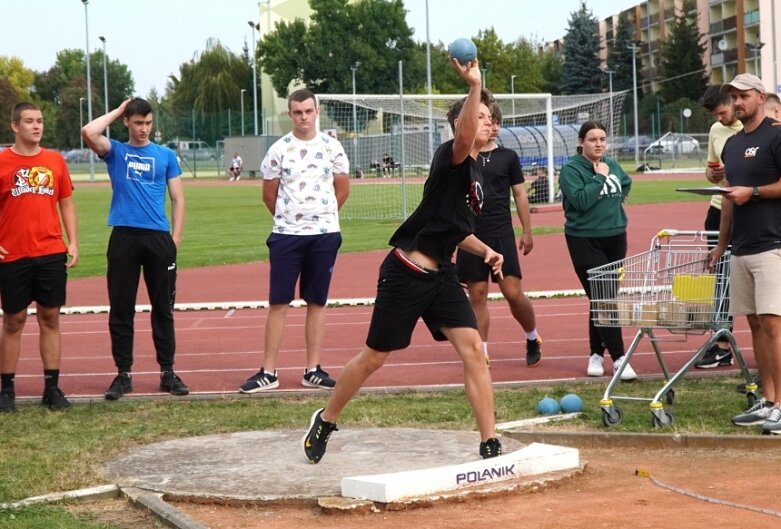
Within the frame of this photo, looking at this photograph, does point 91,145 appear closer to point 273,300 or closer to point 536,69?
point 273,300

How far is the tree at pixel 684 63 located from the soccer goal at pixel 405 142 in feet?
210

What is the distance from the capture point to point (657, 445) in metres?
7.80

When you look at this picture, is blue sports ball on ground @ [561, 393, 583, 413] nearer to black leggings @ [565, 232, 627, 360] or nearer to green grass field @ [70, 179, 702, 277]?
black leggings @ [565, 232, 627, 360]

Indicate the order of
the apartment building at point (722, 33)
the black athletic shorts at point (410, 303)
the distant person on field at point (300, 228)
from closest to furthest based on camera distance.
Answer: the black athletic shorts at point (410, 303), the distant person on field at point (300, 228), the apartment building at point (722, 33)

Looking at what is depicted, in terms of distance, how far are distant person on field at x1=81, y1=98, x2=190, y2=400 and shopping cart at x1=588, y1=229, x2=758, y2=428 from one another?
348 cm

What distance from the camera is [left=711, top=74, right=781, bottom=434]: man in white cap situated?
26.4ft

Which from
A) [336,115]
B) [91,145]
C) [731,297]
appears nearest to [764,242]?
[731,297]

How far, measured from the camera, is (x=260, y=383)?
1009cm

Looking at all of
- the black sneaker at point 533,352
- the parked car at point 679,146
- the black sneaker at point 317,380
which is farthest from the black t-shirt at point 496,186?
the parked car at point 679,146

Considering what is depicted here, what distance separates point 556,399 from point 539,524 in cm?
341

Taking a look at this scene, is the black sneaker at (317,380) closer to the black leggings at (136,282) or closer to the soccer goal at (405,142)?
the black leggings at (136,282)

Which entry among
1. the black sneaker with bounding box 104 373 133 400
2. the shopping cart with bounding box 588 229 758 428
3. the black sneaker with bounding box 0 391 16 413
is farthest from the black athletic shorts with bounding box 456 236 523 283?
the black sneaker with bounding box 0 391 16 413

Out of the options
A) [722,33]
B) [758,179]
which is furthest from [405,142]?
[722,33]

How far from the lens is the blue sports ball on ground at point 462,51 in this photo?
20.8ft
